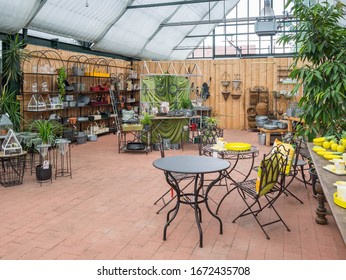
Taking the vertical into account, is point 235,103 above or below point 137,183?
above

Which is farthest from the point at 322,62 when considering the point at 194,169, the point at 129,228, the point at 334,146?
the point at 129,228

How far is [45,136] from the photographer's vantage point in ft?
18.7

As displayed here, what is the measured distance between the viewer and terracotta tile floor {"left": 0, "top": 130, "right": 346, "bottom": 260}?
3303 mm

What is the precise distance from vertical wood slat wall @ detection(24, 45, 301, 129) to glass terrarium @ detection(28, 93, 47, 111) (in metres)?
4.72

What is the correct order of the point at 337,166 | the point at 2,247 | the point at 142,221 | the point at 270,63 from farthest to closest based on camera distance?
the point at 270,63 < the point at 142,221 < the point at 2,247 < the point at 337,166

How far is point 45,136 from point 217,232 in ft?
10.8

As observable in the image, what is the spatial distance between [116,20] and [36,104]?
3934mm

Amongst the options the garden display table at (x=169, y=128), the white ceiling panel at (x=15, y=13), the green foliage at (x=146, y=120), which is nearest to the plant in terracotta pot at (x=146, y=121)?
the green foliage at (x=146, y=120)

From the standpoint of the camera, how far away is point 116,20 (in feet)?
35.5

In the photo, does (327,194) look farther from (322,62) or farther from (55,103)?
(55,103)

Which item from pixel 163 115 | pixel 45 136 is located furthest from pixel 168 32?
pixel 45 136

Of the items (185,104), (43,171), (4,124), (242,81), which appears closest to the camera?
(43,171)

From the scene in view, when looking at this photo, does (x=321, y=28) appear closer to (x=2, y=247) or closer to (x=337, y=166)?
(x=337, y=166)

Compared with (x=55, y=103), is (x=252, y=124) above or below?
below
